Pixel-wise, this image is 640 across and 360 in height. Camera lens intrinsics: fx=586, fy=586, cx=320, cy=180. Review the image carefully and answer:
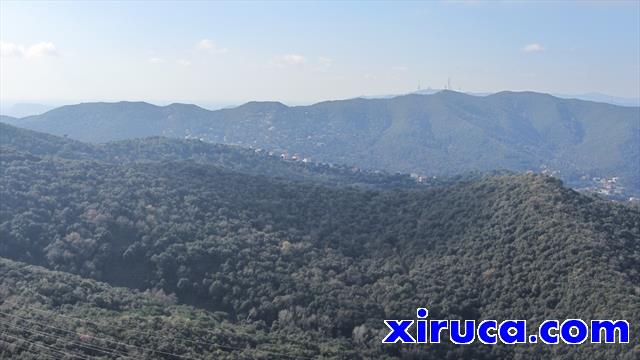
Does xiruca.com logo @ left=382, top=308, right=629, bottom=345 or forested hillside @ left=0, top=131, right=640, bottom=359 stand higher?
forested hillside @ left=0, top=131, right=640, bottom=359

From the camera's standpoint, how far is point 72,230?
45.9 meters

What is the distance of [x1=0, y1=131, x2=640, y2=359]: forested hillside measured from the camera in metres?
35.8

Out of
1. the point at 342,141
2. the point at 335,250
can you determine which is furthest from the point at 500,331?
the point at 342,141

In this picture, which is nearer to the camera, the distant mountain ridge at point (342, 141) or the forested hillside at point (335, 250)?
the forested hillside at point (335, 250)

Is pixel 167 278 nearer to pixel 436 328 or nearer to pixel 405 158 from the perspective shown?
pixel 436 328

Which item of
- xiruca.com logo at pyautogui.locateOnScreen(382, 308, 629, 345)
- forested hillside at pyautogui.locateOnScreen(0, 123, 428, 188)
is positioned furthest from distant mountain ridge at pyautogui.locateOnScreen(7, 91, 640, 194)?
xiruca.com logo at pyautogui.locateOnScreen(382, 308, 629, 345)

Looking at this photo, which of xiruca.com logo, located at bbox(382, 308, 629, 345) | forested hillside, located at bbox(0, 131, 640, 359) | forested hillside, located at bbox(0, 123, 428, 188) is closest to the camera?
xiruca.com logo, located at bbox(382, 308, 629, 345)

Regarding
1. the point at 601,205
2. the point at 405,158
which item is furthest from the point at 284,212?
the point at 405,158

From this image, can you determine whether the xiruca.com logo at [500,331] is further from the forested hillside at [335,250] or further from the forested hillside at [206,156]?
the forested hillside at [206,156]

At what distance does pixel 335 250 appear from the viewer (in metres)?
48.7

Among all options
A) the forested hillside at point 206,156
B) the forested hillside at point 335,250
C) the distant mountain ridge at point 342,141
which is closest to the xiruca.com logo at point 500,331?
the forested hillside at point 335,250

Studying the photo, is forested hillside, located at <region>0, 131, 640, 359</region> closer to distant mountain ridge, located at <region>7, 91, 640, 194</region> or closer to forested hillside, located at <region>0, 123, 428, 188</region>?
forested hillside, located at <region>0, 123, 428, 188</region>

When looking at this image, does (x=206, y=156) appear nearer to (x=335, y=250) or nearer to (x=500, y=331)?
(x=335, y=250)

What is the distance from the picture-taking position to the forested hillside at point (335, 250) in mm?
35812
